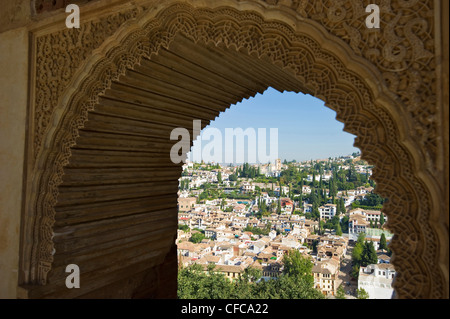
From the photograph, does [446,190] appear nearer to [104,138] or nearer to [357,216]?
[104,138]

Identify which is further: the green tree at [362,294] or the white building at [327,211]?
the white building at [327,211]

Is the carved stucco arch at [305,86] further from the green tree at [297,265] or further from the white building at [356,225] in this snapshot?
the white building at [356,225]

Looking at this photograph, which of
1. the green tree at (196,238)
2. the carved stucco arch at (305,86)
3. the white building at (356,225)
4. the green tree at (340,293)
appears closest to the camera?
the carved stucco arch at (305,86)

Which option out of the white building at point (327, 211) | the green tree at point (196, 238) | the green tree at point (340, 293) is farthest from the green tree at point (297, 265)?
the green tree at point (196, 238)

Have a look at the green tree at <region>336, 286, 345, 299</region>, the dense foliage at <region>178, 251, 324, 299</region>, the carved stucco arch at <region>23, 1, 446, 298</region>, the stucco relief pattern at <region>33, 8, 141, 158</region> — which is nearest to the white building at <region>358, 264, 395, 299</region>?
the green tree at <region>336, 286, 345, 299</region>

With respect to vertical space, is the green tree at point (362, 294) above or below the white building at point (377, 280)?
below

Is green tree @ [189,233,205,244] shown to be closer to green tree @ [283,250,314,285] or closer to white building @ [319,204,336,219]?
green tree @ [283,250,314,285]

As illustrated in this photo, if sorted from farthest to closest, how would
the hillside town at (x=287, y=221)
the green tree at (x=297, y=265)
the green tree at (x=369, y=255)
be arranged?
the hillside town at (x=287, y=221) → the green tree at (x=297, y=265) → the green tree at (x=369, y=255)
